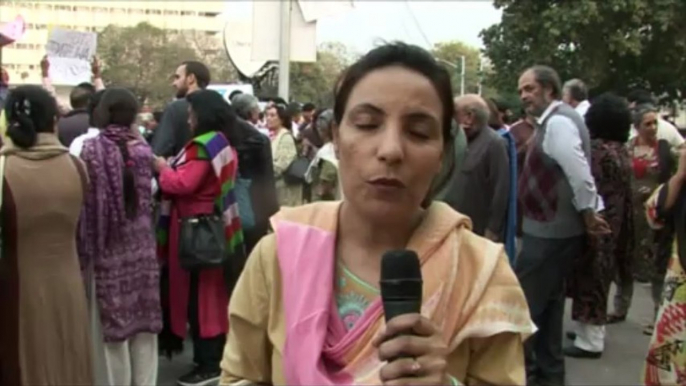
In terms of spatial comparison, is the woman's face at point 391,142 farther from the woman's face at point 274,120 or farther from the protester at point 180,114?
the woman's face at point 274,120

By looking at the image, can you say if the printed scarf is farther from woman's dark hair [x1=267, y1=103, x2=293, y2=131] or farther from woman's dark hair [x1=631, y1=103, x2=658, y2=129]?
woman's dark hair [x1=631, y1=103, x2=658, y2=129]

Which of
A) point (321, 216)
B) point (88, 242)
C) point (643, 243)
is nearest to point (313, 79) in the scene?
point (643, 243)

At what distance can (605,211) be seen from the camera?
23.2ft

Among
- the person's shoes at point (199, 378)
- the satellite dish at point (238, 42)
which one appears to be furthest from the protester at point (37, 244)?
the satellite dish at point (238, 42)

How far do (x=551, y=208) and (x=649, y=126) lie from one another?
2668 millimetres

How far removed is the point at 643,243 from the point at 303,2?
5.29m

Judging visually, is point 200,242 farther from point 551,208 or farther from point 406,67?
point 406,67

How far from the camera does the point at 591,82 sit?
35.8 meters

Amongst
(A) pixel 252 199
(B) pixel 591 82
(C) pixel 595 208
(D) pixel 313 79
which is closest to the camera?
(C) pixel 595 208

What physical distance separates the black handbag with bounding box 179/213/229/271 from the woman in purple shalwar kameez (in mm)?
325

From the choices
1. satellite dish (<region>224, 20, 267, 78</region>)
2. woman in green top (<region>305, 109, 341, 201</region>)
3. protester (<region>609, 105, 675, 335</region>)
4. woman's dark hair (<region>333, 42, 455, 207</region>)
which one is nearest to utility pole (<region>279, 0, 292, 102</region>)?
woman in green top (<region>305, 109, 341, 201</region>)

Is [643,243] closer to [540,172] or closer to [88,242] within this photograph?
[540,172]

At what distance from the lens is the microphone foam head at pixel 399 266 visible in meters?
1.44

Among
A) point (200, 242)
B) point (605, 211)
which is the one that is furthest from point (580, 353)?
point (200, 242)
